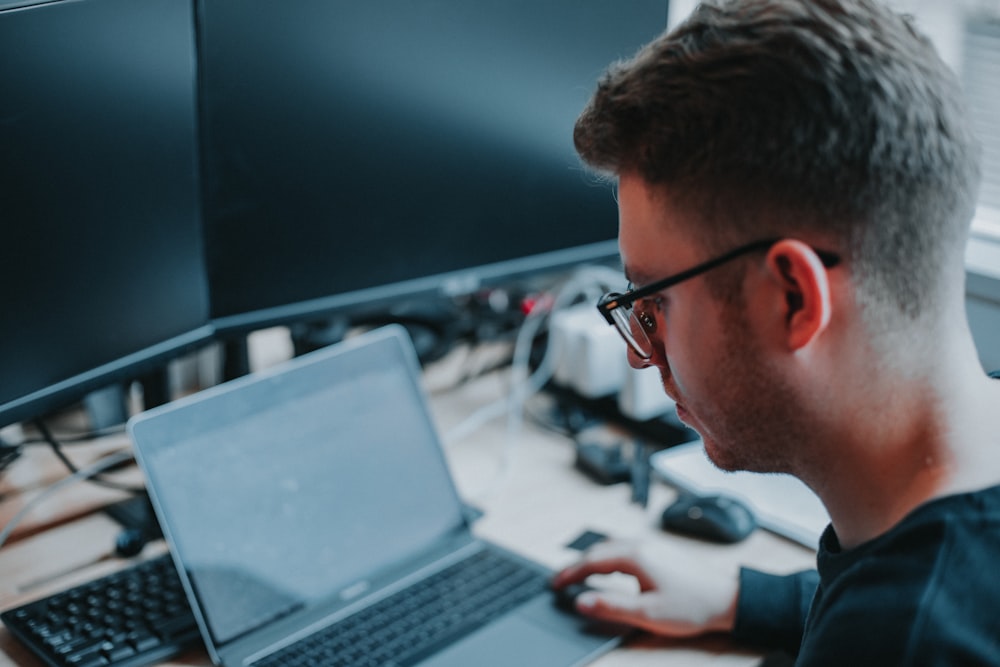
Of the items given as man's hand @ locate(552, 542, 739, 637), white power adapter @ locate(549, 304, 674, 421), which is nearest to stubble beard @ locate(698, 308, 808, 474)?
man's hand @ locate(552, 542, 739, 637)

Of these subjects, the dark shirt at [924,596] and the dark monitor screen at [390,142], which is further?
the dark monitor screen at [390,142]

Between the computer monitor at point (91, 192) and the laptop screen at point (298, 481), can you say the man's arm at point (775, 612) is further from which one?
the computer monitor at point (91, 192)

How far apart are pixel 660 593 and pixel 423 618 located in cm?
23

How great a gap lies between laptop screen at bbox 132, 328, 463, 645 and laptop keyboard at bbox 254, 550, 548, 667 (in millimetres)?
48

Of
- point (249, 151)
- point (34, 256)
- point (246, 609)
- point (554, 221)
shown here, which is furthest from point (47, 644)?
point (554, 221)

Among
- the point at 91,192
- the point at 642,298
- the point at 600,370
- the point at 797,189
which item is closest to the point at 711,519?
the point at 600,370

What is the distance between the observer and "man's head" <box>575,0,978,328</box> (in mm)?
758

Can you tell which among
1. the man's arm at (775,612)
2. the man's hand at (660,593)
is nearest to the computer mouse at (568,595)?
the man's hand at (660,593)

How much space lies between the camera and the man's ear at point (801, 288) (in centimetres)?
77

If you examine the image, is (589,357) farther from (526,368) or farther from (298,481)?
(298,481)

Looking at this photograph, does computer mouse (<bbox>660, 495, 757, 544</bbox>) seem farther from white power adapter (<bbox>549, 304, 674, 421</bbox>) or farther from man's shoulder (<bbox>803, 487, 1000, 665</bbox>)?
man's shoulder (<bbox>803, 487, 1000, 665</bbox>)

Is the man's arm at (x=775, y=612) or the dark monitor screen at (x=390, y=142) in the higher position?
the dark monitor screen at (x=390, y=142)

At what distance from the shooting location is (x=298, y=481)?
116 centimetres

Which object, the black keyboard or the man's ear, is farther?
the black keyboard
